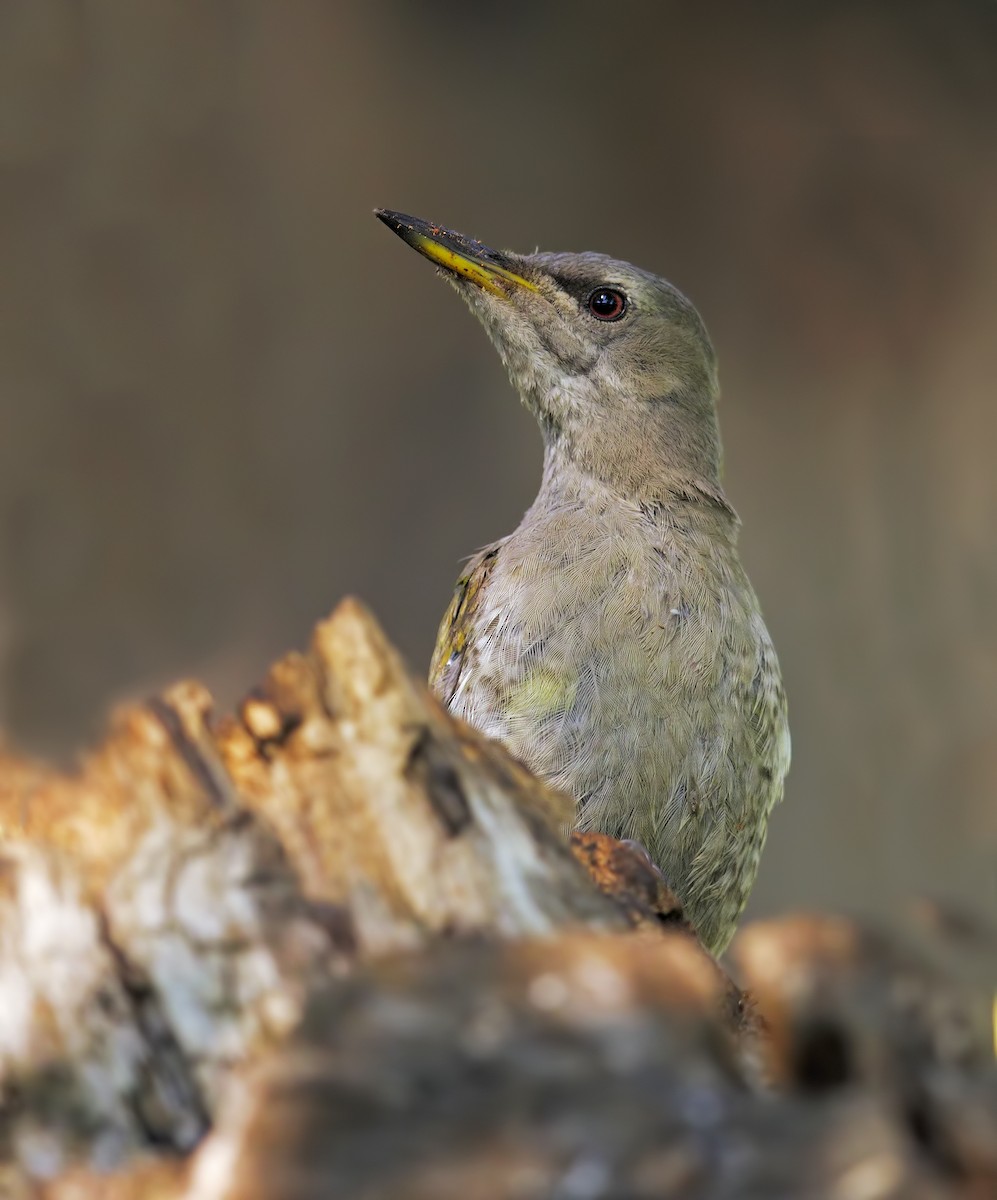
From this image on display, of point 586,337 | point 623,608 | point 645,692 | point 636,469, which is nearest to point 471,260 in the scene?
point 586,337

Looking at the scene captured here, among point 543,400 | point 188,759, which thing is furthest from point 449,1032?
point 543,400

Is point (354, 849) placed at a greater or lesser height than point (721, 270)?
lesser

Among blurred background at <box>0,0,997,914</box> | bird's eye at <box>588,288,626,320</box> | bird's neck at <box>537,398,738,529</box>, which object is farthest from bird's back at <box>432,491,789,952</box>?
blurred background at <box>0,0,997,914</box>

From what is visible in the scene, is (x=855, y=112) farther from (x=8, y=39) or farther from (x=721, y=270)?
(x=8, y=39)

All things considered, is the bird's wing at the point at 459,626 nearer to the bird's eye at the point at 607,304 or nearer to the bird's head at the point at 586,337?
the bird's head at the point at 586,337

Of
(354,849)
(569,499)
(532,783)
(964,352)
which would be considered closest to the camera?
(354,849)

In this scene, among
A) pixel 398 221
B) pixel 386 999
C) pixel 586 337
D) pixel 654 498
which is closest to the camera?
pixel 386 999

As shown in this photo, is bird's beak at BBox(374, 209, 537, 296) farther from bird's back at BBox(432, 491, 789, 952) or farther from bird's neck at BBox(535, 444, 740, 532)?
bird's back at BBox(432, 491, 789, 952)

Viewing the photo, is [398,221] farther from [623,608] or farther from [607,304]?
[623,608]
